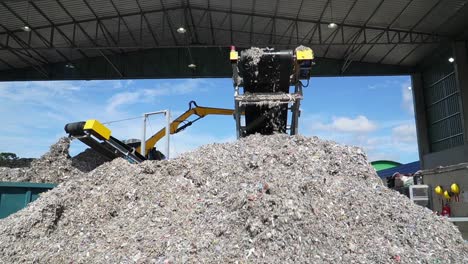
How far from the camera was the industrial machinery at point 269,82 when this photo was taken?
553 centimetres

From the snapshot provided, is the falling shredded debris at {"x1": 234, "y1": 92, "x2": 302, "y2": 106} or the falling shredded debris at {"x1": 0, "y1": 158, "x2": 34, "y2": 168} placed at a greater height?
the falling shredded debris at {"x1": 234, "y1": 92, "x2": 302, "y2": 106}

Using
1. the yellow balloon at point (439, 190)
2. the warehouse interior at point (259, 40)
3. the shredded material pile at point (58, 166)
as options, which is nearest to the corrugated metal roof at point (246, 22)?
the warehouse interior at point (259, 40)

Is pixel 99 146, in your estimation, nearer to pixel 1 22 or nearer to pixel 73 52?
pixel 1 22

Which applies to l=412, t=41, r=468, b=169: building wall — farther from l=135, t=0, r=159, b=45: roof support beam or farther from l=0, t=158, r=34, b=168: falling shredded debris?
l=0, t=158, r=34, b=168: falling shredded debris

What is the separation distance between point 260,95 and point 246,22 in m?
8.04

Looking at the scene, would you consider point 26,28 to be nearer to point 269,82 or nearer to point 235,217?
point 269,82

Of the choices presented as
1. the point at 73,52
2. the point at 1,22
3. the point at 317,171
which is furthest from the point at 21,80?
the point at 317,171

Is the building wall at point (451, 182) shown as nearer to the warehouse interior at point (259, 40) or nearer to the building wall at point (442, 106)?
the warehouse interior at point (259, 40)

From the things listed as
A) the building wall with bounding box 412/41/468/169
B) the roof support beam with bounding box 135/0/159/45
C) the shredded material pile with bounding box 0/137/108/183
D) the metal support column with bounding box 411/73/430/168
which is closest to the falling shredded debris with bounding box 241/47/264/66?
the shredded material pile with bounding box 0/137/108/183

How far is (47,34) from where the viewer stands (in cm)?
1316

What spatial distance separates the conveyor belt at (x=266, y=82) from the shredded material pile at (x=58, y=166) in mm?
2579

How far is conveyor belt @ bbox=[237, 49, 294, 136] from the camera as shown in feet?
18.2

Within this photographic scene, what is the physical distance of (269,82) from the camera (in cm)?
577

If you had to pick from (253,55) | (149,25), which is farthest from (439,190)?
(149,25)
